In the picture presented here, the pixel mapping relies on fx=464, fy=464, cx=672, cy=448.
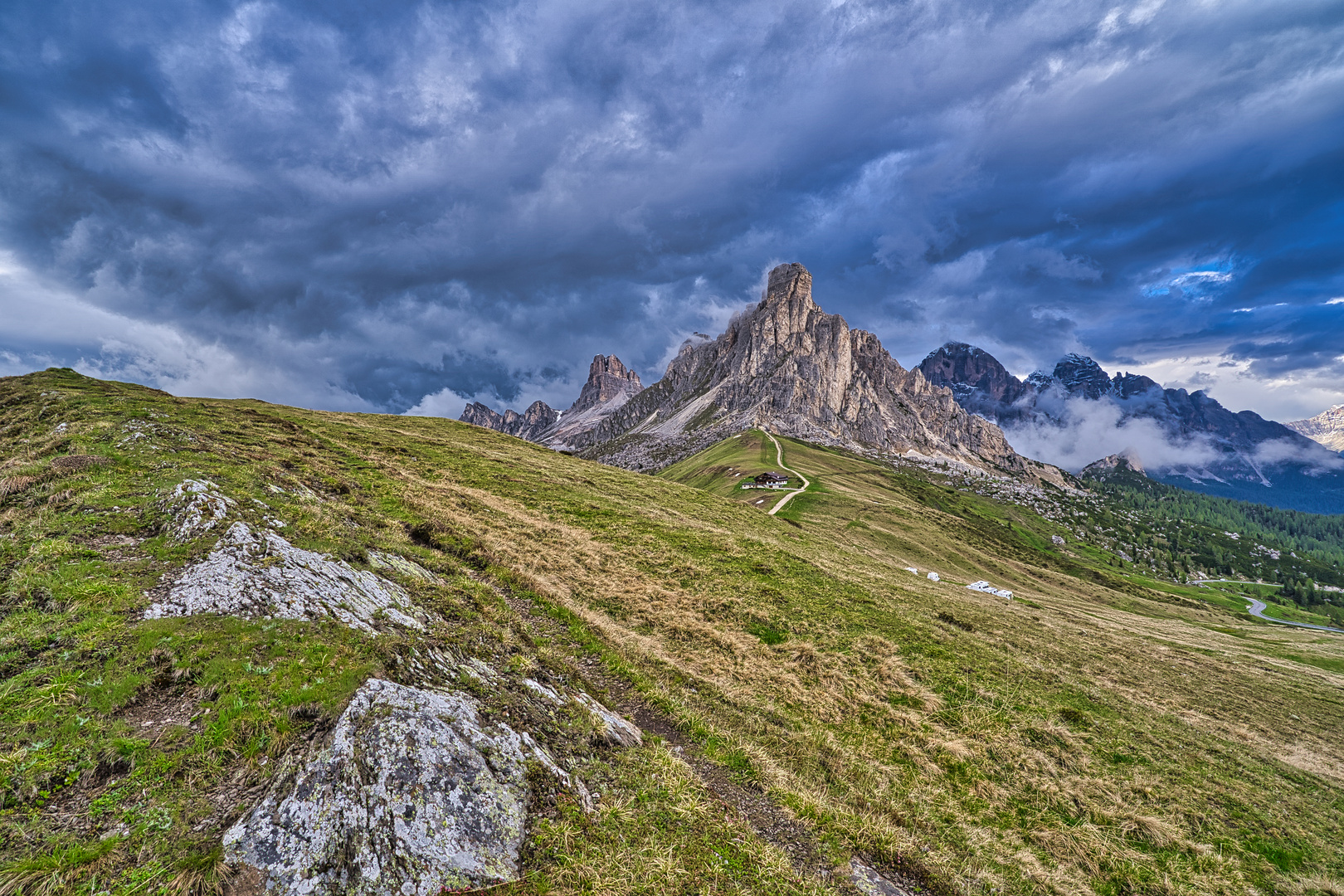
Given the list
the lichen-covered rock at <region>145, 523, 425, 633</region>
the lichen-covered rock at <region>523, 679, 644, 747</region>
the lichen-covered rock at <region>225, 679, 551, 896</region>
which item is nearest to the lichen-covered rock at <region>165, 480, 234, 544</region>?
the lichen-covered rock at <region>145, 523, 425, 633</region>

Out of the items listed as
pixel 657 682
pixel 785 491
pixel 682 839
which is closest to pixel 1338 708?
pixel 657 682

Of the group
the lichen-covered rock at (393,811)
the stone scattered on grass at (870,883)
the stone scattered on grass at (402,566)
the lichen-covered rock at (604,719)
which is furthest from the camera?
the stone scattered on grass at (402,566)

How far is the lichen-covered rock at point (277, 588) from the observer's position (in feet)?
32.9

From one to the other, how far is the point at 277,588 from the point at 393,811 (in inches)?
277

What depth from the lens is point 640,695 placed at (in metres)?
14.4

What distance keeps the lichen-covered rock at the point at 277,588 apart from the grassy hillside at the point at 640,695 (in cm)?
62

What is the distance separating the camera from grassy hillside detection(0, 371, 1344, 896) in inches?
276

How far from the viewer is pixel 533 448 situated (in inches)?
2694

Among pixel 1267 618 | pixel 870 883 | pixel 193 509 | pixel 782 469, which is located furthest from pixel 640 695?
pixel 1267 618

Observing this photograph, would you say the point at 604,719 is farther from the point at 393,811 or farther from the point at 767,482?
the point at 767,482

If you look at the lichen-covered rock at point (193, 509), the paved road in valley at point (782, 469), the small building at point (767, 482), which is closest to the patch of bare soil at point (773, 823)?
the lichen-covered rock at point (193, 509)

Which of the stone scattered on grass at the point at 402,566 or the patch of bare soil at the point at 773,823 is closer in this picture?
the patch of bare soil at the point at 773,823

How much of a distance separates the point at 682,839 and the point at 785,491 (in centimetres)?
9909

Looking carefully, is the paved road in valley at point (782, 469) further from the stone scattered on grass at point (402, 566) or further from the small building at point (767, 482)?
the stone scattered on grass at point (402, 566)
